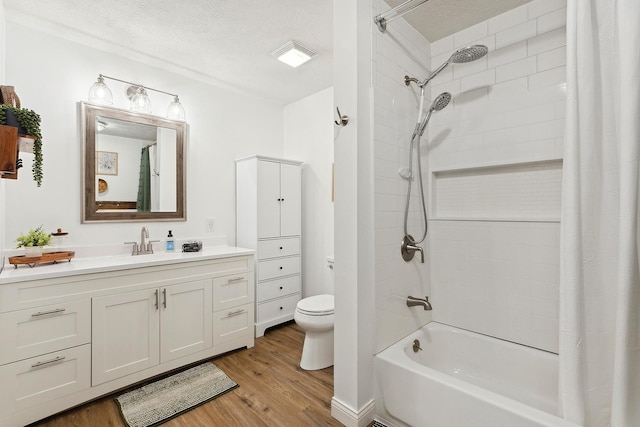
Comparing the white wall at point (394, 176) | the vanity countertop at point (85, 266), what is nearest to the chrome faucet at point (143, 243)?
the vanity countertop at point (85, 266)

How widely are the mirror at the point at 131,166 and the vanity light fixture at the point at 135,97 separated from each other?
0.18ft

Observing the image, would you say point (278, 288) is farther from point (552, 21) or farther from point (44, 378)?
point (552, 21)

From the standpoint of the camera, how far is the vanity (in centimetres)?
167

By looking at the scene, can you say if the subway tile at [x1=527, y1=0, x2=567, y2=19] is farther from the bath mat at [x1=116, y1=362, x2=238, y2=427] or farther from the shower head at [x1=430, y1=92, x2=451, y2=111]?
the bath mat at [x1=116, y1=362, x2=238, y2=427]

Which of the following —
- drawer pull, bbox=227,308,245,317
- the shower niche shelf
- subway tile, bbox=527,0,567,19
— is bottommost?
drawer pull, bbox=227,308,245,317

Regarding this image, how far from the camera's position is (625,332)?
1.08 metres

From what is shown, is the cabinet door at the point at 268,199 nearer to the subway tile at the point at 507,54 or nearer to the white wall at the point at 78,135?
the white wall at the point at 78,135

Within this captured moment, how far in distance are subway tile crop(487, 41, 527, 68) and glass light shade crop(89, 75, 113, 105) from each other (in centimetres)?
280

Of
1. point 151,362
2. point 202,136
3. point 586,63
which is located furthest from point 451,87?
point 151,362

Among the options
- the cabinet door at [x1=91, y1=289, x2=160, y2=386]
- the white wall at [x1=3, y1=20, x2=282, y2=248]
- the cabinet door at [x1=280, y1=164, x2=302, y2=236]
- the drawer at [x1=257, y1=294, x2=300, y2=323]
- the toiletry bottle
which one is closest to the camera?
the cabinet door at [x1=91, y1=289, x2=160, y2=386]

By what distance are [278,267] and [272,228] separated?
1.37ft

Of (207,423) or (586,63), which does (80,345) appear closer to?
(207,423)

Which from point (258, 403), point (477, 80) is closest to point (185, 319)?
point (258, 403)

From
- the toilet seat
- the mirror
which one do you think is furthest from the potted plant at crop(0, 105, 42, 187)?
the toilet seat
